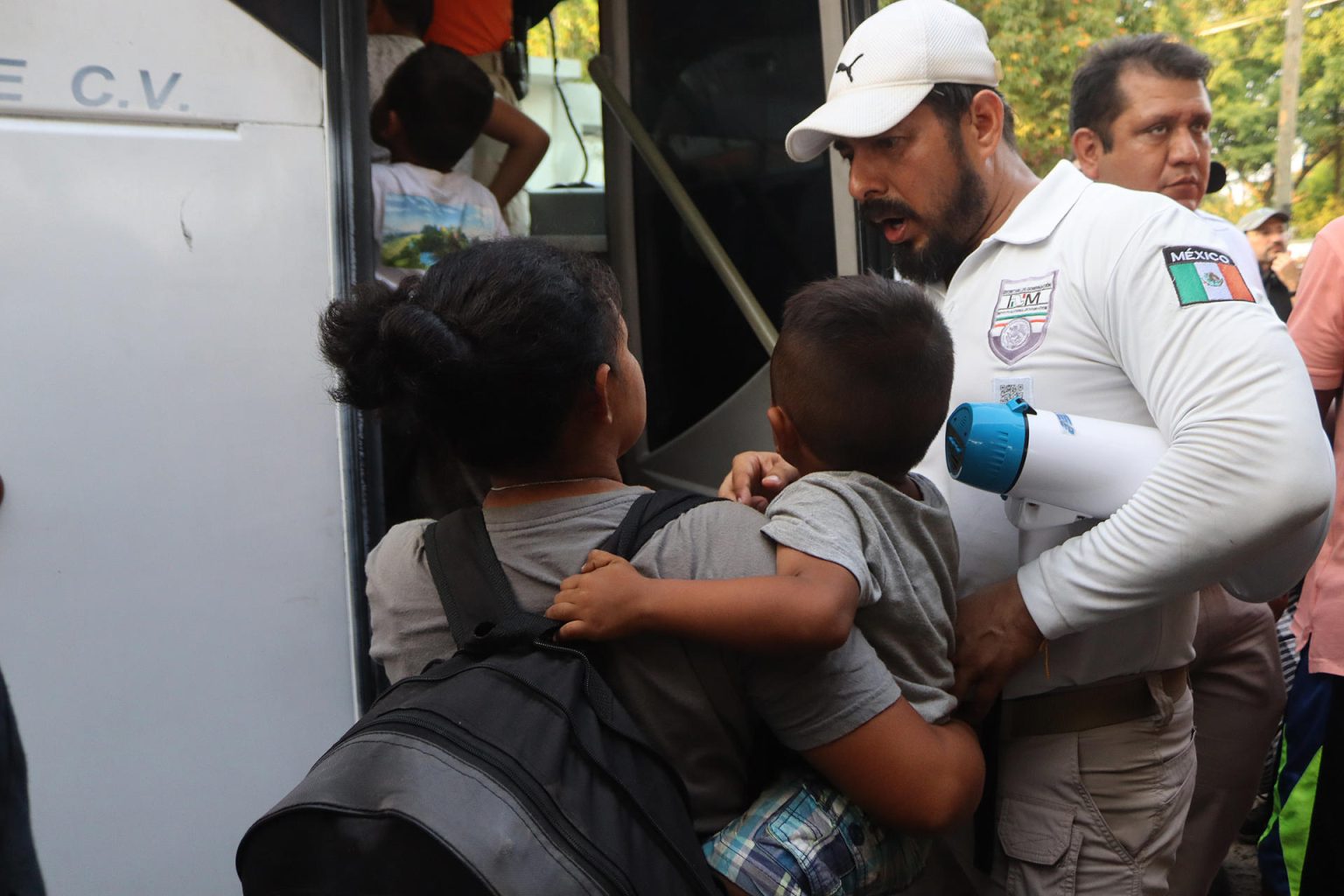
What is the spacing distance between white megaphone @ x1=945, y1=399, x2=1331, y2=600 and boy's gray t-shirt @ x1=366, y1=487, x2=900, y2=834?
0.30 metres

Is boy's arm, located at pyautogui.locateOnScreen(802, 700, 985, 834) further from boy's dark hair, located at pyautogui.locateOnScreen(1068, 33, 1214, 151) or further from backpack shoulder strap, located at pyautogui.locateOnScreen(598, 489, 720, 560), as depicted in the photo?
boy's dark hair, located at pyautogui.locateOnScreen(1068, 33, 1214, 151)

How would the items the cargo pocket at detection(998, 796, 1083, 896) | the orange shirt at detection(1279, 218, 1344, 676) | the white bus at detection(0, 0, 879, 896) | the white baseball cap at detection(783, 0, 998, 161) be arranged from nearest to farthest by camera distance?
the cargo pocket at detection(998, 796, 1083, 896), the white baseball cap at detection(783, 0, 998, 161), the white bus at detection(0, 0, 879, 896), the orange shirt at detection(1279, 218, 1344, 676)

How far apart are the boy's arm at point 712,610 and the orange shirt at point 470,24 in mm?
2841

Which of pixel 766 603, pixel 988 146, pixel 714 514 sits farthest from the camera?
pixel 988 146

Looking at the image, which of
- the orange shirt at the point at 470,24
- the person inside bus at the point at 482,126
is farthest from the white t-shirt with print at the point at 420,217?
the orange shirt at the point at 470,24

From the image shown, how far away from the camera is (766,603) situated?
1202mm

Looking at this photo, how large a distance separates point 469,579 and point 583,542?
132 mm

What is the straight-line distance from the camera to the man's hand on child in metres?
1.75

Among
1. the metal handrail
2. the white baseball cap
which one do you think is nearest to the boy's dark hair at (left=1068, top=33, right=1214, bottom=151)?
the metal handrail

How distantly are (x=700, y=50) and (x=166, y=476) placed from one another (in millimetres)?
2194

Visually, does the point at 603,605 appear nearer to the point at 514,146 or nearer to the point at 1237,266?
the point at 1237,266

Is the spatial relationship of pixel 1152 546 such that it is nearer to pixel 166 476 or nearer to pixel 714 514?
pixel 714 514

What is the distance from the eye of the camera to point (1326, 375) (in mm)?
2580

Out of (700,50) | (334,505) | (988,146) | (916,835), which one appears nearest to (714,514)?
(916,835)
